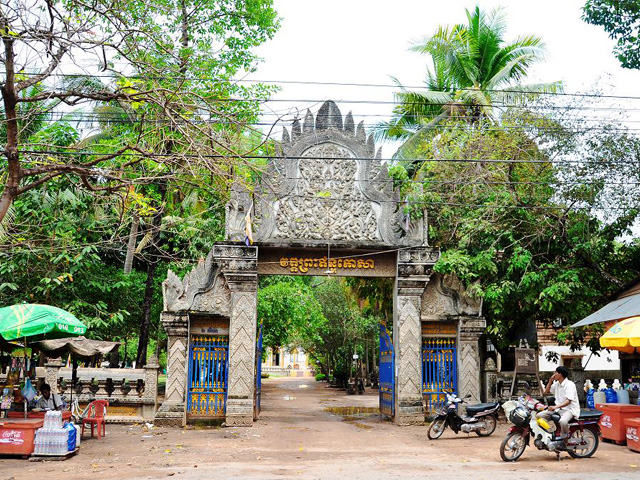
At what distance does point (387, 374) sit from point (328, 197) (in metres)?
Answer: 4.97

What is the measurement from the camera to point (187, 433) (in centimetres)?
1359

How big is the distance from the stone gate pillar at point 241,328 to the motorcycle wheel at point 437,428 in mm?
4352

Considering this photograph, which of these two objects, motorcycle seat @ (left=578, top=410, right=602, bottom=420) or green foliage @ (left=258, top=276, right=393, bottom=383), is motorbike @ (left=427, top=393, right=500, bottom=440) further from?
green foliage @ (left=258, top=276, right=393, bottom=383)

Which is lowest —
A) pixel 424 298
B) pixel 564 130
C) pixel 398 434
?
pixel 398 434

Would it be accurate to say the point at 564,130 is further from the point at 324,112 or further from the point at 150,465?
the point at 150,465

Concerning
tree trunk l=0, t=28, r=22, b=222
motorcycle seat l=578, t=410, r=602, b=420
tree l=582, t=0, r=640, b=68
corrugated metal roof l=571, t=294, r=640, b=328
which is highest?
tree l=582, t=0, r=640, b=68

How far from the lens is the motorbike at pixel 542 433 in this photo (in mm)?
9695

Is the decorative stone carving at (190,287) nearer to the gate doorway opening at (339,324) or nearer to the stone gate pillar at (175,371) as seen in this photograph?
the stone gate pillar at (175,371)

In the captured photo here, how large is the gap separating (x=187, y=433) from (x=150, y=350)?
28626 mm

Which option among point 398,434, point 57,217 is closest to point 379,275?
point 398,434

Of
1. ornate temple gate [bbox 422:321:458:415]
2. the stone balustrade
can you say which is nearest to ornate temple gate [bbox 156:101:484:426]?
ornate temple gate [bbox 422:321:458:415]

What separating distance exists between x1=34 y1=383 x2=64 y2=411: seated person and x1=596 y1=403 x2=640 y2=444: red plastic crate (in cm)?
1056

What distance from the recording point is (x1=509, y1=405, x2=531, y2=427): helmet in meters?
9.68

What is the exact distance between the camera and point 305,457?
34.2 feet
